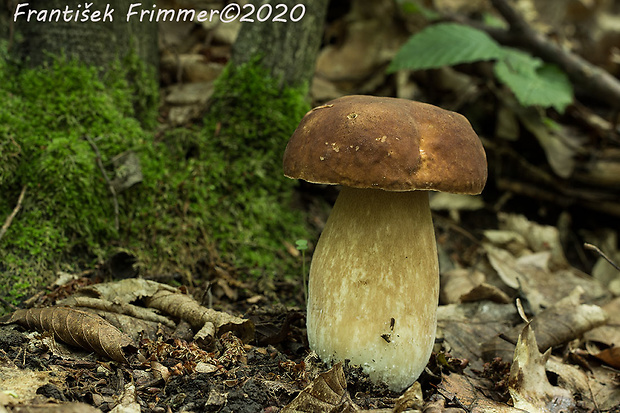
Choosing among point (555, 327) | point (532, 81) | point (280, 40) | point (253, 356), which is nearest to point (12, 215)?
point (253, 356)

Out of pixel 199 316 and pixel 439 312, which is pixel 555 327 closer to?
pixel 439 312

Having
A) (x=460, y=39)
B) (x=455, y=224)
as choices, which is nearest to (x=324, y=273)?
(x=455, y=224)

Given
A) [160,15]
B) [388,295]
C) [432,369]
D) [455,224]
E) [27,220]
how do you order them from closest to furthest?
1. [388,295]
2. [432,369]
3. [27,220]
4. [160,15]
5. [455,224]

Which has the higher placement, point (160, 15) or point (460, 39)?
point (160, 15)

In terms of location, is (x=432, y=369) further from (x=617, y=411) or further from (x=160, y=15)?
(x=160, y=15)

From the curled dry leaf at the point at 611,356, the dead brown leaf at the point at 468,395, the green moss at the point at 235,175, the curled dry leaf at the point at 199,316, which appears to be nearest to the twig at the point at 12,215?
the green moss at the point at 235,175
